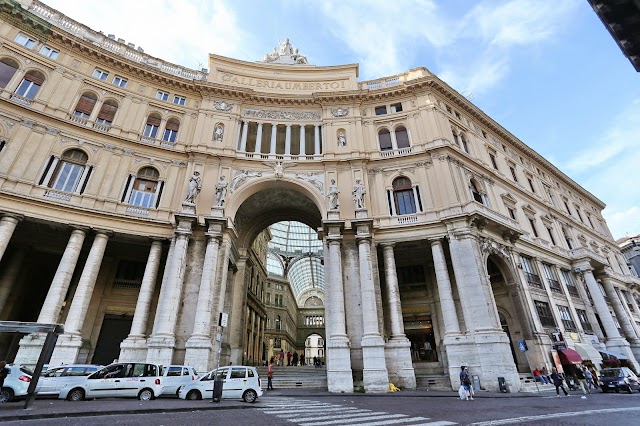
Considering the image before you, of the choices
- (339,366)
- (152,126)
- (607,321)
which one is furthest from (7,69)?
(607,321)

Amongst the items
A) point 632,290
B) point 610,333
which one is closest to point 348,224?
point 610,333

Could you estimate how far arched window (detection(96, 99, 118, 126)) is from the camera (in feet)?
78.4

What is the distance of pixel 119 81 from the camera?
1014 inches

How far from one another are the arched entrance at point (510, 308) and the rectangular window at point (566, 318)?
18.4 ft

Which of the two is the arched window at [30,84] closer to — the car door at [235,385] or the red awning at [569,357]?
the car door at [235,385]

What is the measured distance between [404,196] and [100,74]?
25.9 meters

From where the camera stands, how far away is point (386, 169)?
25297 millimetres

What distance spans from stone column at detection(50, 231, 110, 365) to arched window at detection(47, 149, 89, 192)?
4006 mm

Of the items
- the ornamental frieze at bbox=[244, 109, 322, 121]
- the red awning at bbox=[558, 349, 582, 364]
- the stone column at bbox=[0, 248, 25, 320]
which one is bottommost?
the red awning at bbox=[558, 349, 582, 364]

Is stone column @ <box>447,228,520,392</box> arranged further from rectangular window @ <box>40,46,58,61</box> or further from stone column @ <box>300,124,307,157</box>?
rectangular window @ <box>40,46,58,61</box>

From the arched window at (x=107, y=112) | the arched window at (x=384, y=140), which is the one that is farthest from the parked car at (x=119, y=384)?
the arched window at (x=384, y=140)

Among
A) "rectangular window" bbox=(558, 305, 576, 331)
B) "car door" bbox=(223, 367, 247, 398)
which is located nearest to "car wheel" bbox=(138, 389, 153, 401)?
"car door" bbox=(223, 367, 247, 398)

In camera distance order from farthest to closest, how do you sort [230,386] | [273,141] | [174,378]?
[273,141], [174,378], [230,386]

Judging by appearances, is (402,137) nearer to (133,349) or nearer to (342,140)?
(342,140)
